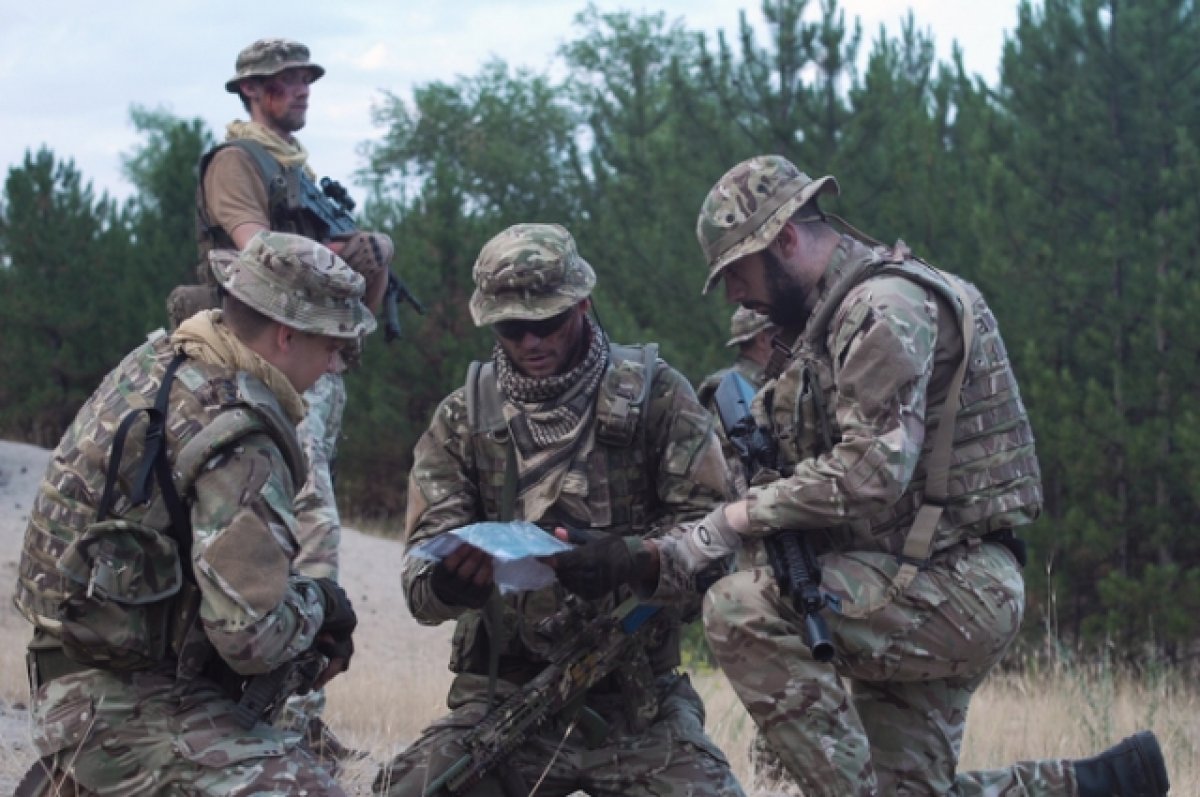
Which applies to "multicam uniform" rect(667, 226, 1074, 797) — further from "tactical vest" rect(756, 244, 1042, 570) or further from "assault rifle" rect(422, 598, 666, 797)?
"assault rifle" rect(422, 598, 666, 797)

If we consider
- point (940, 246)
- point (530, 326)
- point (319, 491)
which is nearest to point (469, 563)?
point (530, 326)

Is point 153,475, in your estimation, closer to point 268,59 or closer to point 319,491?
point 319,491

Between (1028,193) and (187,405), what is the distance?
846cm

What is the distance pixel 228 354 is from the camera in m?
3.52

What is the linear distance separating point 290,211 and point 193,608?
249cm

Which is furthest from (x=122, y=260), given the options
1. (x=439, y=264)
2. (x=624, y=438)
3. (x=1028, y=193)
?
(x=624, y=438)

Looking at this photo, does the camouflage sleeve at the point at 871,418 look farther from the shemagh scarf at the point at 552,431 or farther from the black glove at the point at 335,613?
the black glove at the point at 335,613

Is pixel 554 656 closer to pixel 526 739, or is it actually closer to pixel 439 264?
pixel 526 739

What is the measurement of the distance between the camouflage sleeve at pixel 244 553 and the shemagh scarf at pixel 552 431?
40.8 inches

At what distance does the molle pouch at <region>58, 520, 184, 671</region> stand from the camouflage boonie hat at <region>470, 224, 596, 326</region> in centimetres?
119

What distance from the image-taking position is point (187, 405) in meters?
3.40

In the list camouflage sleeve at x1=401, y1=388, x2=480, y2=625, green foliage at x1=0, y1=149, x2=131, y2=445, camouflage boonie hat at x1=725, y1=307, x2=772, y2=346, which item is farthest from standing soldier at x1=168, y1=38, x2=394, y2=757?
green foliage at x1=0, y1=149, x2=131, y2=445

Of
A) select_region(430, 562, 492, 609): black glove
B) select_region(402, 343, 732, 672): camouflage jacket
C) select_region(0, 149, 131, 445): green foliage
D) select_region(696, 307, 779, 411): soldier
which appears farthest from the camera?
select_region(0, 149, 131, 445): green foliage

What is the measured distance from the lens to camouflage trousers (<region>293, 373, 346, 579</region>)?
523 centimetres
